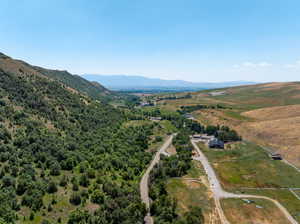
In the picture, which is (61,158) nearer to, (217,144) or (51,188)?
(51,188)

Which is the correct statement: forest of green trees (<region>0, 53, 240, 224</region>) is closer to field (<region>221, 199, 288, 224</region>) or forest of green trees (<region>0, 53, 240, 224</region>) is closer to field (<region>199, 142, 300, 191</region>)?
field (<region>221, 199, 288, 224</region>)

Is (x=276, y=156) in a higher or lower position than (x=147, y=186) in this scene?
higher

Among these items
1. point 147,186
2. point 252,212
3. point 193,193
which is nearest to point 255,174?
point 252,212

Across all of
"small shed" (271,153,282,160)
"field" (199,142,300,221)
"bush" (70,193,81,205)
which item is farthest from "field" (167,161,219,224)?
"small shed" (271,153,282,160)

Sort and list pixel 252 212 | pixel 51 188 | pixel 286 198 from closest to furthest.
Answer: pixel 51 188, pixel 252 212, pixel 286 198

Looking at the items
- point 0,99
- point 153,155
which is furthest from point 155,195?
point 0,99

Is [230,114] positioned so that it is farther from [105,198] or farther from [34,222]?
[34,222]

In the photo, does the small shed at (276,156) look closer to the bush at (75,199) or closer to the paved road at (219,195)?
the paved road at (219,195)
